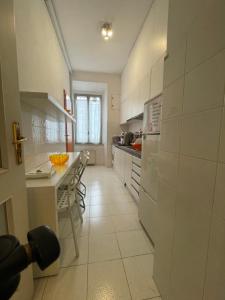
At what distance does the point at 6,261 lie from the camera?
0.26m

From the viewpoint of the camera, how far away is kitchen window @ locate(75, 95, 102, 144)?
5.38 meters

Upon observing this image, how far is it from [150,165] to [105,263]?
1001mm

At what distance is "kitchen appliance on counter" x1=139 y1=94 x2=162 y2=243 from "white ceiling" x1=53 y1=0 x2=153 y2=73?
1796 millimetres

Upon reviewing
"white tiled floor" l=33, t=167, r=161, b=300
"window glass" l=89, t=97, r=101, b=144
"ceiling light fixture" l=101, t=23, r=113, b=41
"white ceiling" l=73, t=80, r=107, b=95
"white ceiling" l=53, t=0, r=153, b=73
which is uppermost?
"white ceiling" l=53, t=0, r=153, b=73

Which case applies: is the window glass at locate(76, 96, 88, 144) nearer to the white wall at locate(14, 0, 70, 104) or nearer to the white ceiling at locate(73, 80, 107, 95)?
the white ceiling at locate(73, 80, 107, 95)

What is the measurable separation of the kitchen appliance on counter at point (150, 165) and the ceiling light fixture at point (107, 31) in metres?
1.96

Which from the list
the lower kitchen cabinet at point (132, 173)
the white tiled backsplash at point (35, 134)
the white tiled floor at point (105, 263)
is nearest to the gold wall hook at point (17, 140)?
the white tiled backsplash at point (35, 134)

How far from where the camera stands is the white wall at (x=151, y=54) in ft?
6.17

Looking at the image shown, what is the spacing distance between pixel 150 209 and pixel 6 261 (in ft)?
5.00

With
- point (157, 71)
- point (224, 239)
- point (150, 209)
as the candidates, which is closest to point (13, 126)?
point (224, 239)

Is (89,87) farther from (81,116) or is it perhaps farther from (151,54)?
(151,54)

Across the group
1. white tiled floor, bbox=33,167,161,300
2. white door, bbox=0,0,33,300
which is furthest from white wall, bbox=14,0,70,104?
white tiled floor, bbox=33,167,161,300

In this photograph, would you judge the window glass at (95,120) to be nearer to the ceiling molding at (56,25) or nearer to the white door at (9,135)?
the ceiling molding at (56,25)

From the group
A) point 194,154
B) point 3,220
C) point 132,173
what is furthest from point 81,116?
point 194,154
